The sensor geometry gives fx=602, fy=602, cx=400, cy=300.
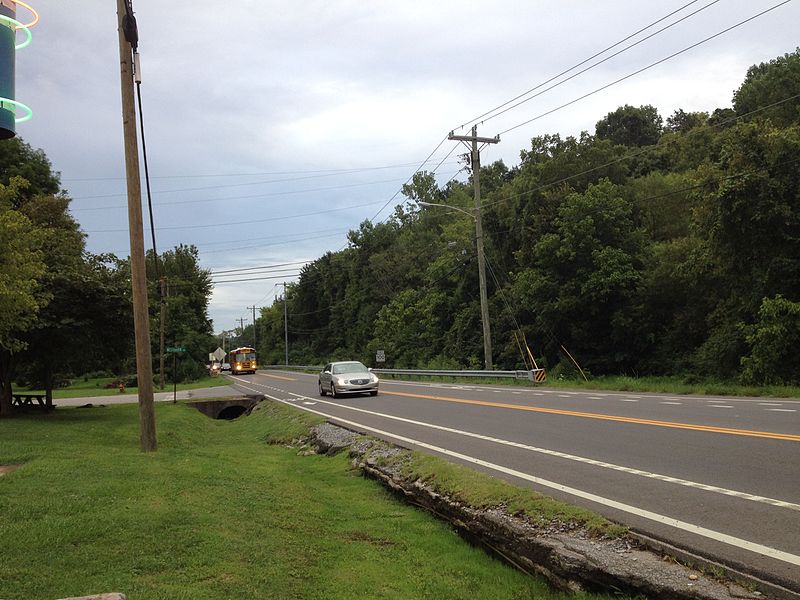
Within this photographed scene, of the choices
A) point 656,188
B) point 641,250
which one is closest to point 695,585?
point 641,250

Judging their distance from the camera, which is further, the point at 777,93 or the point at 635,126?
the point at 635,126

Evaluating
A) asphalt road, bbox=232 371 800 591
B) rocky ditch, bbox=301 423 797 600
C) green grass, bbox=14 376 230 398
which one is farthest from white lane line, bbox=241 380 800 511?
green grass, bbox=14 376 230 398

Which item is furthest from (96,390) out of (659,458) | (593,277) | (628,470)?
(628,470)

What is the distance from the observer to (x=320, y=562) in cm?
548

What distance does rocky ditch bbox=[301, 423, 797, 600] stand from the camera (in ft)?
13.2

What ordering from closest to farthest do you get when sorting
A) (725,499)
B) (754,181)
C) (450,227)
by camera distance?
(725,499) → (754,181) → (450,227)

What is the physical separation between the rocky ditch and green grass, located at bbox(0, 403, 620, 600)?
0.15 metres

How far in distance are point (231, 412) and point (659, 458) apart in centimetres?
2371

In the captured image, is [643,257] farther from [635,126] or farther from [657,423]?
[635,126]

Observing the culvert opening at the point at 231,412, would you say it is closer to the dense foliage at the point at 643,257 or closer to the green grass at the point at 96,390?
the green grass at the point at 96,390

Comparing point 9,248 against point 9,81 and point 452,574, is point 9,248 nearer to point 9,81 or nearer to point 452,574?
point 9,81

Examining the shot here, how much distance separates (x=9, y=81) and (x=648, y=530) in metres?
8.07

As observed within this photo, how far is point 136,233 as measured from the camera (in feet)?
37.1

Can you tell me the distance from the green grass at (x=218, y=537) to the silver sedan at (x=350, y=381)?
13.6 metres
